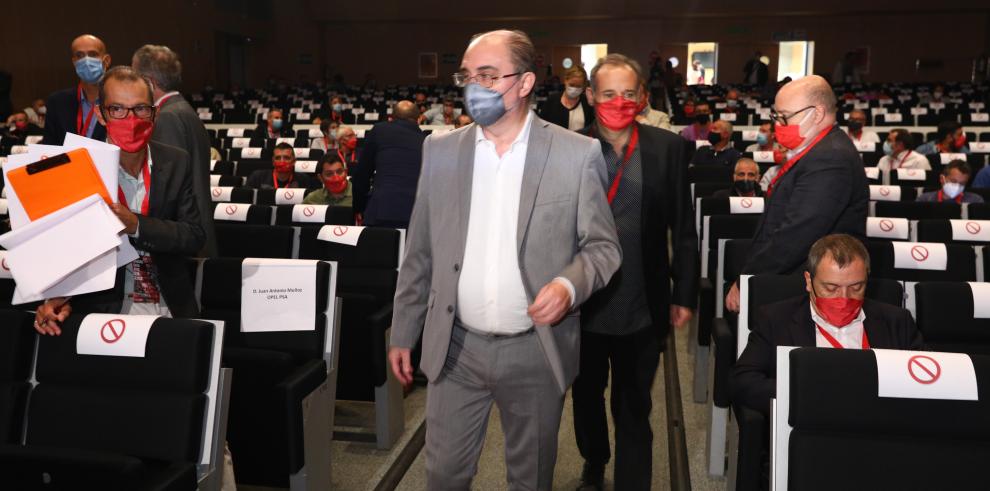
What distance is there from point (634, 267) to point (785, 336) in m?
0.48

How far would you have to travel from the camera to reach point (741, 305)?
2682 millimetres

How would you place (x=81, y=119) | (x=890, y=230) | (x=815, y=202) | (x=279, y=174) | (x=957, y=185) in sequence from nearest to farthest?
(x=815, y=202) → (x=81, y=119) → (x=890, y=230) → (x=957, y=185) → (x=279, y=174)

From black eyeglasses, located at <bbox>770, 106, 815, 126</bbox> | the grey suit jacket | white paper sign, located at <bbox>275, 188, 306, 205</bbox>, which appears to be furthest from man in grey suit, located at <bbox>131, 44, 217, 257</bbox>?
white paper sign, located at <bbox>275, 188, 306, 205</bbox>

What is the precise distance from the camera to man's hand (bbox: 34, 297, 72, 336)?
85.9 inches

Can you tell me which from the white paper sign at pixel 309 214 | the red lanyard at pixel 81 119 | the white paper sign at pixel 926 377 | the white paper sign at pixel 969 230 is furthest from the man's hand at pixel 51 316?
the white paper sign at pixel 969 230

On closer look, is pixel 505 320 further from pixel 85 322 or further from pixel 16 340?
pixel 16 340

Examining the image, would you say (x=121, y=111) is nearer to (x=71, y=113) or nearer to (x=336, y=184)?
(x=71, y=113)

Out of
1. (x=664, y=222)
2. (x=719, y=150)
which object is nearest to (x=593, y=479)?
(x=664, y=222)

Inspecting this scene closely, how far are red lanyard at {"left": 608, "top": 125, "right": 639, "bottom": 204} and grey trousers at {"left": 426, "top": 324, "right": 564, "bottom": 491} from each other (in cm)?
73

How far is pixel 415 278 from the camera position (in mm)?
1991

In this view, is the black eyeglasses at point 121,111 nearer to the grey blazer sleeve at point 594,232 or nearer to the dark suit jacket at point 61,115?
the dark suit jacket at point 61,115

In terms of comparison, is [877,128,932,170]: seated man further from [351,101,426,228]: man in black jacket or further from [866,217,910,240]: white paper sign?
[351,101,426,228]: man in black jacket

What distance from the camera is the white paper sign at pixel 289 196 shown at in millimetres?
5620

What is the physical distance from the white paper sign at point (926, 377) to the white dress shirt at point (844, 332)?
1.78 feet
